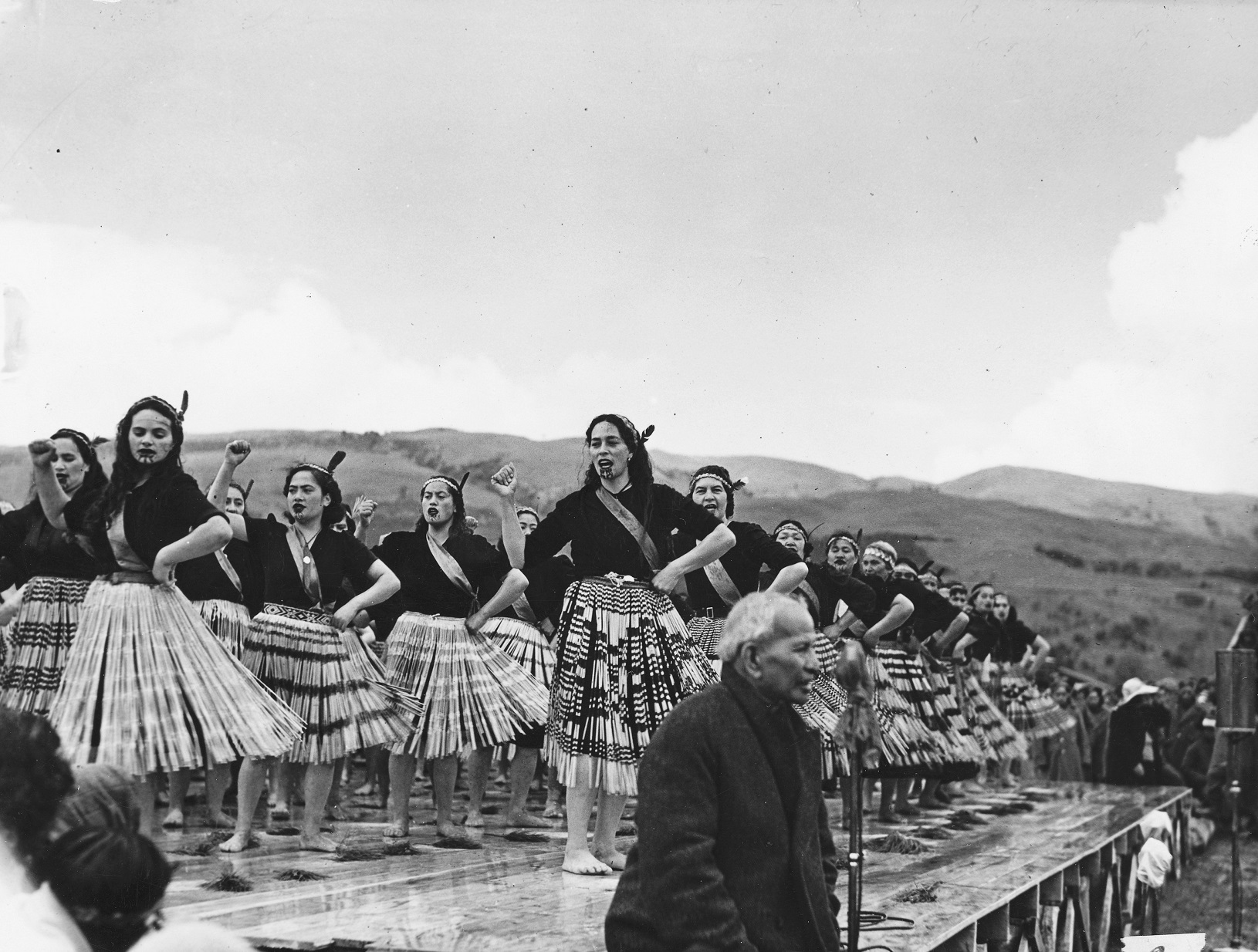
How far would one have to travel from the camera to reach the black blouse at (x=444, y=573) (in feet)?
19.8

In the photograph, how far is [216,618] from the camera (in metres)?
6.20

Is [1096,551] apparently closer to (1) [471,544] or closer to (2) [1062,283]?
(2) [1062,283]

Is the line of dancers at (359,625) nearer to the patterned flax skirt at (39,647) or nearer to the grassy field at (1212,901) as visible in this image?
the patterned flax skirt at (39,647)

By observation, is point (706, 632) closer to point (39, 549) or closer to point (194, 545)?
point (194, 545)

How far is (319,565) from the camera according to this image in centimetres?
538

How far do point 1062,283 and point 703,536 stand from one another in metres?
9.28

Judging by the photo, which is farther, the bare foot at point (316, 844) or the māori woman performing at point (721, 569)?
the māori woman performing at point (721, 569)

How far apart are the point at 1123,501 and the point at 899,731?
13163mm

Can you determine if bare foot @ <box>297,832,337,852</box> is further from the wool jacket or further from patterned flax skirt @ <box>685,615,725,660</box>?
the wool jacket

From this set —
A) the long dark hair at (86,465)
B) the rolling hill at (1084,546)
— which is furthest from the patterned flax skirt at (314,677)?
the rolling hill at (1084,546)

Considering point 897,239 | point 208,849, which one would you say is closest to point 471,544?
point 208,849

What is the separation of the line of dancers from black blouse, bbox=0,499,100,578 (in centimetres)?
1

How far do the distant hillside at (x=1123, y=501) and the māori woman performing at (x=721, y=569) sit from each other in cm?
1163

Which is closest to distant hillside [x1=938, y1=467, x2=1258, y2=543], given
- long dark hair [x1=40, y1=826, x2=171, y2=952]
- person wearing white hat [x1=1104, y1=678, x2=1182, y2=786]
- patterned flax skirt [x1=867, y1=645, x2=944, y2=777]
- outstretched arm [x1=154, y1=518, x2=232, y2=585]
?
person wearing white hat [x1=1104, y1=678, x2=1182, y2=786]
